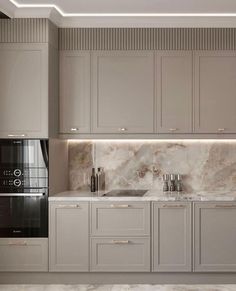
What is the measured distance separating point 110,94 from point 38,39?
2.94 feet

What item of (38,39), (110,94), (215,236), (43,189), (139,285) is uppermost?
(38,39)

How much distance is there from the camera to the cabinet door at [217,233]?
15.8 ft

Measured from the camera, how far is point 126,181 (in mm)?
5504

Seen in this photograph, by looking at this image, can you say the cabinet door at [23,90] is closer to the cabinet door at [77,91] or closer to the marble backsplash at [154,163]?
the cabinet door at [77,91]

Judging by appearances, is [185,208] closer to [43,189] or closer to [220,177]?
[220,177]

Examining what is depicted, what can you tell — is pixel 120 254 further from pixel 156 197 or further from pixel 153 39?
pixel 153 39

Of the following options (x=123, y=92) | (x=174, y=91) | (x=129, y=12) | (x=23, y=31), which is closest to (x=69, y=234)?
(x=123, y=92)

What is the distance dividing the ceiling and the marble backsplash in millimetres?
1246

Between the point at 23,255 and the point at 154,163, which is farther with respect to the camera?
the point at 154,163

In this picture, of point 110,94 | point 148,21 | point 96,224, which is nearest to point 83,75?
point 110,94

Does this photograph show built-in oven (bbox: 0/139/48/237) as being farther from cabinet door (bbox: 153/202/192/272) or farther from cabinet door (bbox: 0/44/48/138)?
cabinet door (bbox: 153/202/192/272)

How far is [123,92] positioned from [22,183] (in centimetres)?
135

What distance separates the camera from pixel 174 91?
16.9ft

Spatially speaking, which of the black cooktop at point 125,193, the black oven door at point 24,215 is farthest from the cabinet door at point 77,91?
the black oven door at point 24,215
